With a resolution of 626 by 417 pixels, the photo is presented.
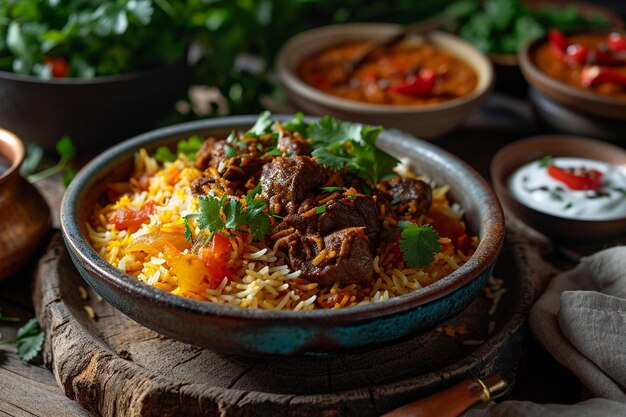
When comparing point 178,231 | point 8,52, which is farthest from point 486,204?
point 8,52

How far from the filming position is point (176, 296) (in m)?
2.91

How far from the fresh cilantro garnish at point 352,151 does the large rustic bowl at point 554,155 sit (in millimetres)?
1307

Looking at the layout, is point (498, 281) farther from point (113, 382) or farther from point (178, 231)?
point (113, 382)

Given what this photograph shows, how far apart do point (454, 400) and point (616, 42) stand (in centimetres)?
468

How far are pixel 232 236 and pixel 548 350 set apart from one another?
5.52 ft

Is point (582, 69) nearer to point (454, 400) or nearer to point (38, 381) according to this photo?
point (454, 400)

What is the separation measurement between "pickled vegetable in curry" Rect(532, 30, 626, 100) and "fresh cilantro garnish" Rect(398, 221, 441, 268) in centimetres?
309

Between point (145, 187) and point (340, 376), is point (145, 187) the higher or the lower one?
the higher one

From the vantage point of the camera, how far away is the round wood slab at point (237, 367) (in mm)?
2984

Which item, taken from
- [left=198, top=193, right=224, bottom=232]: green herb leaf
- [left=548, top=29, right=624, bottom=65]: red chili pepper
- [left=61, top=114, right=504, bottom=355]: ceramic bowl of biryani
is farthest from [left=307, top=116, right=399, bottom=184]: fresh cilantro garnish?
[left=548, top=29, right=624, bottom=65]: red chili pepper

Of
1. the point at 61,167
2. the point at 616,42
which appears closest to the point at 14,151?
the point at 61,167

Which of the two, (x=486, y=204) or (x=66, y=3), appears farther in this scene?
(x=66, y=3)

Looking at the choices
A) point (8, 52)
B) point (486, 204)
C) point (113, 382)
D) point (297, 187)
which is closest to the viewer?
point (113, 382)

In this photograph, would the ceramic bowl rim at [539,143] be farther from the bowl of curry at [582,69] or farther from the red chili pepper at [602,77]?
the red chili pepper at [602,77]
